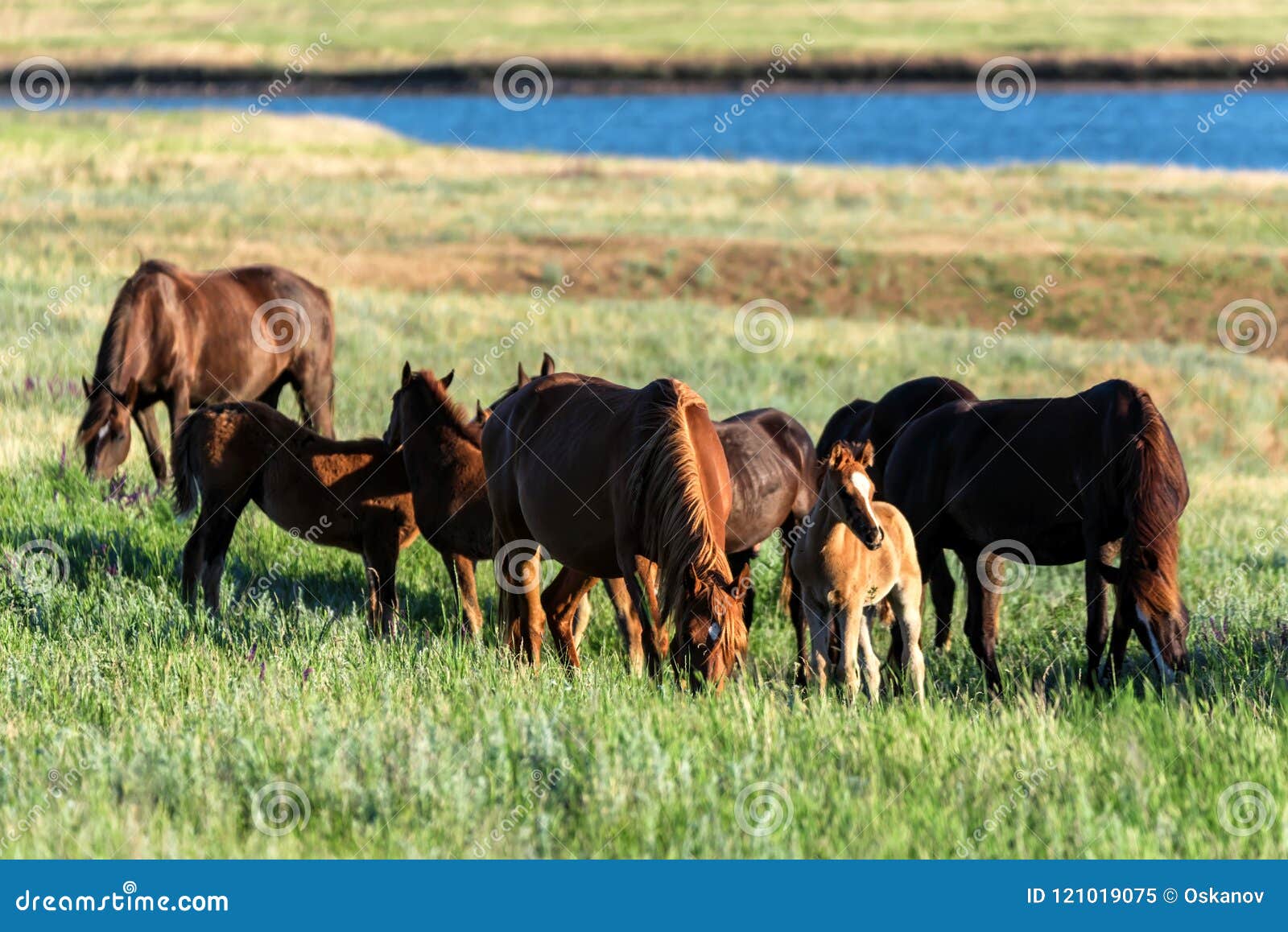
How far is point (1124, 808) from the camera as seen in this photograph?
488 cm

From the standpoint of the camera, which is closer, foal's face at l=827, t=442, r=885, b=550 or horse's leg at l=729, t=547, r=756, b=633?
foal's face at l=827, t=442, r=885, b=550

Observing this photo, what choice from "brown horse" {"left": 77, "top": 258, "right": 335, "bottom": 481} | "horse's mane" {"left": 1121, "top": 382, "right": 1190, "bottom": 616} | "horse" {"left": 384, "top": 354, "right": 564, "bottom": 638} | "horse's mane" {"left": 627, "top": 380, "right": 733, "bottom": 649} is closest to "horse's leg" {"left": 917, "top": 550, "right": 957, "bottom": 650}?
"horse's mane" {"left": 1121, "top": 382, "right": 1190, "bottom": 616}

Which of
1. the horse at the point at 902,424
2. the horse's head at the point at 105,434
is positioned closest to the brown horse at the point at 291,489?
the horse's head at the point at 105,434

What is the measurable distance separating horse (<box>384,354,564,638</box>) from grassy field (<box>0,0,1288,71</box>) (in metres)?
74.9

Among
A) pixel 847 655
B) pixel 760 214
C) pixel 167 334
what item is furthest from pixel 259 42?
pixel 847 655

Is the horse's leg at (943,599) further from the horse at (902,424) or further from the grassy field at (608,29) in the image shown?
the grassy field at (608,29)

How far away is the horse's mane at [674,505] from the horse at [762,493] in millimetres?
1227

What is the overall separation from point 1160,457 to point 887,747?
2479mm

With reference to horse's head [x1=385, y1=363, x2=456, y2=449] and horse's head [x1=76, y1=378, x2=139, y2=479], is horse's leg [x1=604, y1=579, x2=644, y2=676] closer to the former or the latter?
horse's head [x1=385, y1=363, x2=456, y2=449]

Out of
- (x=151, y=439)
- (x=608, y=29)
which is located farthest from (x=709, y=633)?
(x=608, y=29)

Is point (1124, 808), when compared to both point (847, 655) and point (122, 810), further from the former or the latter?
point (122, 810)

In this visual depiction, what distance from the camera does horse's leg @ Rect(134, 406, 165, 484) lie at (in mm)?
11109

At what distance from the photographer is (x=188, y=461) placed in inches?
353

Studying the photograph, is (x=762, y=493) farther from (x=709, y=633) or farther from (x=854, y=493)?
(x=709, y=633)
